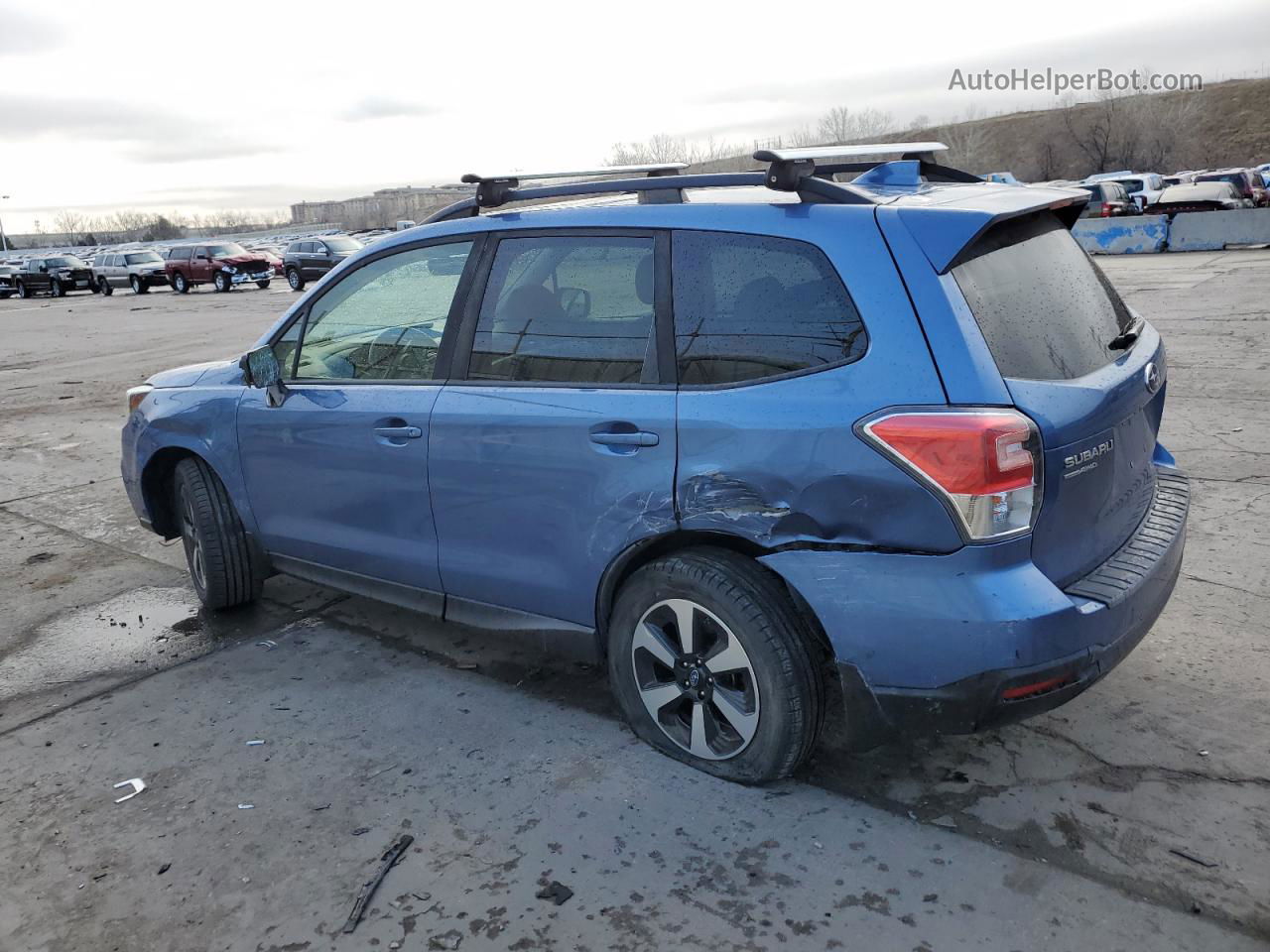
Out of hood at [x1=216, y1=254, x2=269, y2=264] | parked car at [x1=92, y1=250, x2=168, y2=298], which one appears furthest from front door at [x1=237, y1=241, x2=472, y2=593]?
parked car at [x1=92, y1=250, x2=168, y2=298]

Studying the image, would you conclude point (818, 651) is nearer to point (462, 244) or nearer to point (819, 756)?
point (819, 756)

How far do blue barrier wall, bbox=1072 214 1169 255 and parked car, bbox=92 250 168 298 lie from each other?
3034 centimetres

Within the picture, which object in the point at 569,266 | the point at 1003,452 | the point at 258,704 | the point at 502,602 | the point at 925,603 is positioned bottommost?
the point at 258,704

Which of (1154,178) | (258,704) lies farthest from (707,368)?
(1154,178)

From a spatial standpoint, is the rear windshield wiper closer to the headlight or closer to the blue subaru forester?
the blue subaru forester

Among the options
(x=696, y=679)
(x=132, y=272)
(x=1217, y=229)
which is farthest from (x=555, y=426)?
(x=132, y=272)

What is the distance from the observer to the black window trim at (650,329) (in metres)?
3.25

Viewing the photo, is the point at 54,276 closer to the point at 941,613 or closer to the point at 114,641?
the point at 114,641

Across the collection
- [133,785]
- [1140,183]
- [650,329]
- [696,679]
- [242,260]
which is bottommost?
[133,785]

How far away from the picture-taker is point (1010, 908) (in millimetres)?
2646

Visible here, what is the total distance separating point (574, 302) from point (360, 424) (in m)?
1.05

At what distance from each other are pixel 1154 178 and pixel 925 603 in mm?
41819

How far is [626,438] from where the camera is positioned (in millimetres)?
3230

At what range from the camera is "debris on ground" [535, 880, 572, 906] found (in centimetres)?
279
